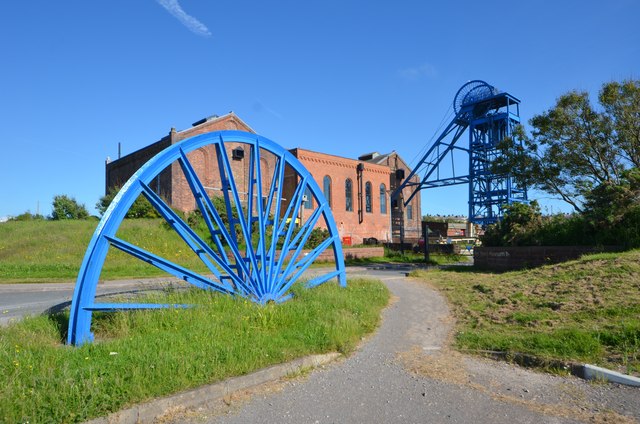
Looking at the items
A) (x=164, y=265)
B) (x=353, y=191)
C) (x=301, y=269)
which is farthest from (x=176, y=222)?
(x=353, y=191)

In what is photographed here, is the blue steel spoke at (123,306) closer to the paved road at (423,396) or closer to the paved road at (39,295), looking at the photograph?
the paved road at (423,396)

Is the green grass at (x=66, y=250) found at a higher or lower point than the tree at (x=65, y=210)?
lower

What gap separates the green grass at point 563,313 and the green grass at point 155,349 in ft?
6.93

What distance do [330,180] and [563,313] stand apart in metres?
36.0

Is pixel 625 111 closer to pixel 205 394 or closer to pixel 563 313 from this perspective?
pixel 563 313

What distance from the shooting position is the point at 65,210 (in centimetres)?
4241

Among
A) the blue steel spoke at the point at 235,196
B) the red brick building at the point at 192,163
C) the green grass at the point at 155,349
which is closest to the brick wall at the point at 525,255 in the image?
the green grass at the point at 155,349

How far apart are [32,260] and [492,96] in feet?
122

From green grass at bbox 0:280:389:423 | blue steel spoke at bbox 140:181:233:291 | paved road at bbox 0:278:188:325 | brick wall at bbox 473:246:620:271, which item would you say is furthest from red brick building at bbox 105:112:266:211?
green grass at bbox 0:280:389:423

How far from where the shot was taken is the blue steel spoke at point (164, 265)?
7023 mm

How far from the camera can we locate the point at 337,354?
21.4 ft

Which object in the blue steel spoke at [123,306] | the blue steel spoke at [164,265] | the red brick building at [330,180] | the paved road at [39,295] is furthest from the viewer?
the red brick building at [330,180]

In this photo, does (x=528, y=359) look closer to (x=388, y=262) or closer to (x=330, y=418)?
(x=330, y=418)

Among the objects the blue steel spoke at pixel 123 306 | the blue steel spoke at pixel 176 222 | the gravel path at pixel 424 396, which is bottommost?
the gravel path at pixel 424 396
